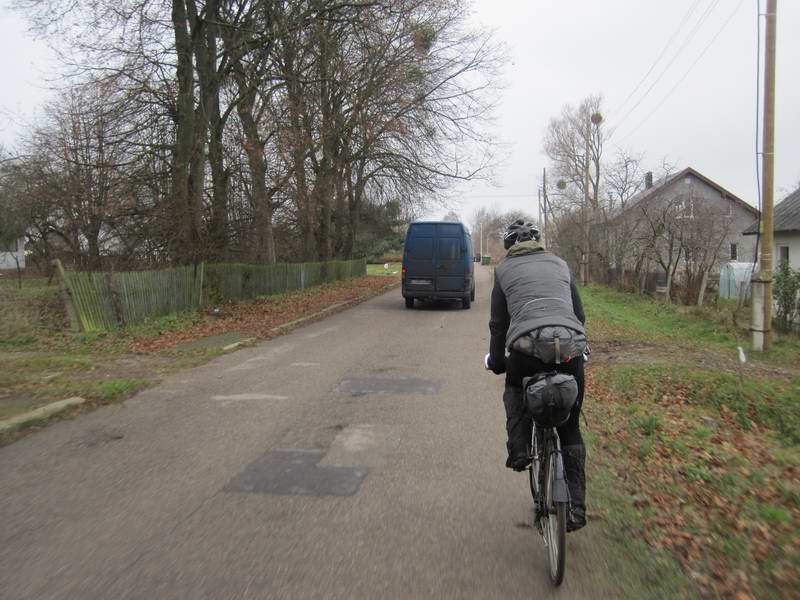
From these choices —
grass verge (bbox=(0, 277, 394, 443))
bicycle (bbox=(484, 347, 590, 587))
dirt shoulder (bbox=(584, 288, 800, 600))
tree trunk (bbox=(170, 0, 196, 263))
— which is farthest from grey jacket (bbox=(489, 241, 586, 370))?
tree trunk (bbox=(170, 0, 196, 263))

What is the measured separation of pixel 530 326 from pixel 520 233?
28.2 inches

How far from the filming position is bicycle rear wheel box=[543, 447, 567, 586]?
305cm

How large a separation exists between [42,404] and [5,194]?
72.1 ft

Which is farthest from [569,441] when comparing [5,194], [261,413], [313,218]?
[5,194]

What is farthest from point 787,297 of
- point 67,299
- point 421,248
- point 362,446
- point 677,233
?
point 67,299

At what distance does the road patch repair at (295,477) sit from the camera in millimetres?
4469

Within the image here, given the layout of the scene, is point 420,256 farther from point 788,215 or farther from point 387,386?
point 788,215

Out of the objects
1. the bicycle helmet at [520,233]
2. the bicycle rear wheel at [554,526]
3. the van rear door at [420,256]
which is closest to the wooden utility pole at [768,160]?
the van rear door at [420,256]

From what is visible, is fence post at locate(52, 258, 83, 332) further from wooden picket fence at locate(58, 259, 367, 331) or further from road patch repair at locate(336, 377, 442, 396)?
road patch repair at locate(336, 377, 442, 396)

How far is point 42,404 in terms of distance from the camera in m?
6.94

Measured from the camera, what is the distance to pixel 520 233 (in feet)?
12.3

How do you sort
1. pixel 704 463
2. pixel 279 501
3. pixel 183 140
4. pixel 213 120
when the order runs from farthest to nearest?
pixel 213 120
pixel 183 140
pixel 704 463
pixel 279 501

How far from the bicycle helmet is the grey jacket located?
7 centimetres

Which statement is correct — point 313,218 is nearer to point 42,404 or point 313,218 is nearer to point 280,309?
point 280,309
